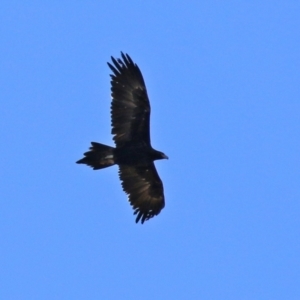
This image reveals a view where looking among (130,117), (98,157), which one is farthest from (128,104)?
(98,157)

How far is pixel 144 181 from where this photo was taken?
86.5 feet

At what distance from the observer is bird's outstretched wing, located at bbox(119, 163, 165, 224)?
85.9ft

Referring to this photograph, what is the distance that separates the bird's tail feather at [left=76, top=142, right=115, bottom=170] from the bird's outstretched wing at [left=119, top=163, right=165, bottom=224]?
4.12 ft

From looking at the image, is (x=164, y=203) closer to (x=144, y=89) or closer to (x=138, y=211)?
(x=138, y=211)

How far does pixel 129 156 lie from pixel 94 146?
111 cm

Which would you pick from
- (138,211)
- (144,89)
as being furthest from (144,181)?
(144,89)

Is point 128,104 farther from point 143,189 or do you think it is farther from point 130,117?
point 143,189

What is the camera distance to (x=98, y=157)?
24641 millimetres

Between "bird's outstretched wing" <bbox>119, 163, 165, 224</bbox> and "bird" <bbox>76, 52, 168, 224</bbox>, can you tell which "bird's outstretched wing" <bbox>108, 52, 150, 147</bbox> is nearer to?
"bird" <bbox>76, 52, 168, 224</bbox>

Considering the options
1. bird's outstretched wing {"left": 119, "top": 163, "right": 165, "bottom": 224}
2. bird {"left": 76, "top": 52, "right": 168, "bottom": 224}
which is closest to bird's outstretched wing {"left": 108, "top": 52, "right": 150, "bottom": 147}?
bird {"left": 76, "top": 52, "right": 168, "bottom": 224}

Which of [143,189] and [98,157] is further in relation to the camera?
[143,189]

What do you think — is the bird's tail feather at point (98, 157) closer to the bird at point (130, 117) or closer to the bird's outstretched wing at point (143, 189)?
the bird at point (130, 117)

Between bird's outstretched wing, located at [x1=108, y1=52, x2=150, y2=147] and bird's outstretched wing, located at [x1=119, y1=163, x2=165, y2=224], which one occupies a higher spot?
bird's outstretched wing, located at [x1=108, y1=52, x2=150, y2=147]

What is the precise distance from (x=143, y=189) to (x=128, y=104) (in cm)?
244
